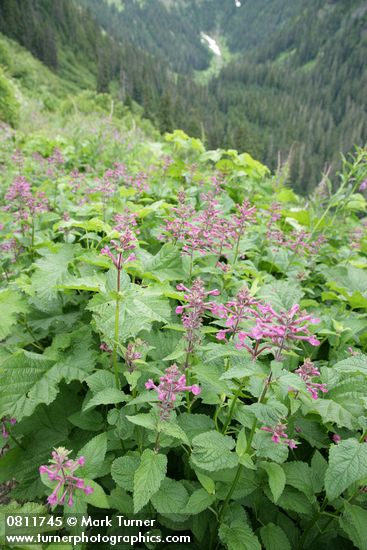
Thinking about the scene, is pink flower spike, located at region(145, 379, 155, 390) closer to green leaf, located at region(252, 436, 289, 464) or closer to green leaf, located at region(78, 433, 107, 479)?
green leaf, located at region(78, 433, 107, 479)

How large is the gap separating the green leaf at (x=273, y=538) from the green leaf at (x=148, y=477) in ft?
2.56

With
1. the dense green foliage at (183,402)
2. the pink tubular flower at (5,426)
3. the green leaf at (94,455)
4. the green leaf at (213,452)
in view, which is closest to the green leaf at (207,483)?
the dense green foliage at (183,402)

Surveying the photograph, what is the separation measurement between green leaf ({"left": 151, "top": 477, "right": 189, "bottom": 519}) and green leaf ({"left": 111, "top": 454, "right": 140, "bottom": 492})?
16cm

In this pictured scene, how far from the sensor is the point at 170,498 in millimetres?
1882

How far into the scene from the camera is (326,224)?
16.5 feet

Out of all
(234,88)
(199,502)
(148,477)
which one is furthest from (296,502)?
(234,88)

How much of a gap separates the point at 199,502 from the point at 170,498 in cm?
16

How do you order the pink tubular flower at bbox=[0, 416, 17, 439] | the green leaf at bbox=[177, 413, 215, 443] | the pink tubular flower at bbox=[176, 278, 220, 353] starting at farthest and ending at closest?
the pink tubular flower at bbox=[0, 416, 17, 439]
the green leaf at bbox=[177, 413, 215, 443]
the pink tubular flower at bbox=[176, 278, 220, 353]

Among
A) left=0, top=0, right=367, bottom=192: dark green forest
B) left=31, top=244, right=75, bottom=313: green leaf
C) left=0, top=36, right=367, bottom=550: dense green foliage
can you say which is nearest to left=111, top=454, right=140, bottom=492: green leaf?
left=0, top=36, right=367, bottom=550: dense green foliage

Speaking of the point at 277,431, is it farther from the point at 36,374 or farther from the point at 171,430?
the point at 36,374

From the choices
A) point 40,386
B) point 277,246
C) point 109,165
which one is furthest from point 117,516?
point 109,165

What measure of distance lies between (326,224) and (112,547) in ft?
15.1

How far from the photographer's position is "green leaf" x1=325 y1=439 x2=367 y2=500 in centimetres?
159

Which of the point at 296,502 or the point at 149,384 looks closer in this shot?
the point at 149,384
